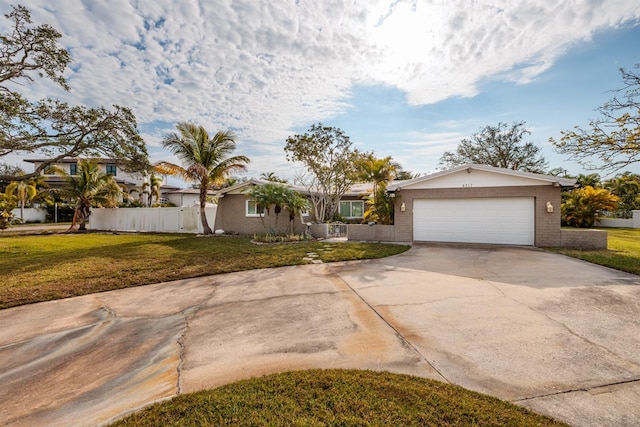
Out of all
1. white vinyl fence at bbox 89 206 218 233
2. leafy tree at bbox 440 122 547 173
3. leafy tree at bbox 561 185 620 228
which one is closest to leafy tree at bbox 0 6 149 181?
white vinyl fence at bbox 89 206 218 233

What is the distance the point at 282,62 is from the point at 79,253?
10938mm

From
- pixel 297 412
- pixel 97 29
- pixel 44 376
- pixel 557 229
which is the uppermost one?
pixel 97 29

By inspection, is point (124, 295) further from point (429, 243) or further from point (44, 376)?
point (429, 243)

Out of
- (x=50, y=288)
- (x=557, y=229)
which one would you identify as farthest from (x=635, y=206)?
(x=50, y=288)

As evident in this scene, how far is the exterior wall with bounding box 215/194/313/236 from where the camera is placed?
1691 centimetres

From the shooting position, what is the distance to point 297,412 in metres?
2.31

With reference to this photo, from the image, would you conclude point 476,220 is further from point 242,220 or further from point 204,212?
point 204,212

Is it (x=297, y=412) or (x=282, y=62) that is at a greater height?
(x=282, y=62)

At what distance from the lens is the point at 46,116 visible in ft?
35.8

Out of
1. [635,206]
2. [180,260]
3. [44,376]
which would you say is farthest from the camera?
[635,206]

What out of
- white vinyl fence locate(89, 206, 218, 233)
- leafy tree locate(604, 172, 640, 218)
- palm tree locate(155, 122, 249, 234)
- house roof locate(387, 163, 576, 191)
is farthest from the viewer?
leafy tree locate(604, 172, 640, 218)

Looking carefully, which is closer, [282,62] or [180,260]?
[180,260]

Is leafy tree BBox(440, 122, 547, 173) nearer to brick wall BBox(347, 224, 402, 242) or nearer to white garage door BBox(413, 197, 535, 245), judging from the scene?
white garage door BBox(413, 197, 535, 245)

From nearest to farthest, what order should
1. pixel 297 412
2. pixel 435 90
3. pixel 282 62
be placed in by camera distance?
pixel 297 412, pixel 282 62, pixel 435 90
